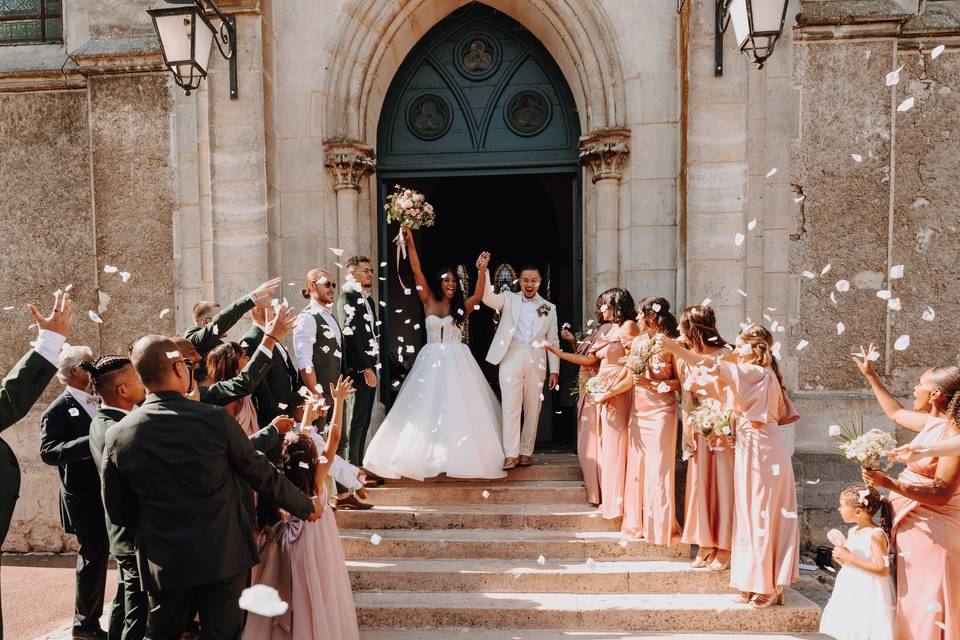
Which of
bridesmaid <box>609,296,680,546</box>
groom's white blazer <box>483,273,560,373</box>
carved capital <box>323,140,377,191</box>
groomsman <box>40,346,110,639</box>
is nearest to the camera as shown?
groomsman <box>40,346,110,639</box>

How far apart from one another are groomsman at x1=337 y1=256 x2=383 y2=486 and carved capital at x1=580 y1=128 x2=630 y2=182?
246cm

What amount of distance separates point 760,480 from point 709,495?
0.53m

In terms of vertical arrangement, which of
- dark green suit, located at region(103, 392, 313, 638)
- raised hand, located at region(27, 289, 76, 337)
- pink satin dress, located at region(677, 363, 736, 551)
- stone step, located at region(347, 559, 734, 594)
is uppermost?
raised hand, located at region(27, 289, 76, 337)

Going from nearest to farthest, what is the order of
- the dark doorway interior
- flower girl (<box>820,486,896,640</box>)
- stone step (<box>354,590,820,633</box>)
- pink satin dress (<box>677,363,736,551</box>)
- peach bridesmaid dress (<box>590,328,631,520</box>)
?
flower girl (<box>820,486,896,640</box>) < stone step (<box>354,590,820,633</box>) < pink satin dress (<box>677,363,736,551</box>) < peach bridesmaid dress (<box>590,328,631,520</box>) < the dark doorway interior

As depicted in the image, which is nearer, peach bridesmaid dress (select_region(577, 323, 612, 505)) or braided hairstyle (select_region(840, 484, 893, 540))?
braided hairstyle (select_region(840, 484, 893, 540))

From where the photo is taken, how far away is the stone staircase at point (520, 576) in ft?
15.9

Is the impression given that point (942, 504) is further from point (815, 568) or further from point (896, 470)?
point (896, 470)

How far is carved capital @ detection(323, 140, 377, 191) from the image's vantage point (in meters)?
6.89

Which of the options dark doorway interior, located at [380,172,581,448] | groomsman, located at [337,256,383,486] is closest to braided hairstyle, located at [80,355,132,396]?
groomsman, located at [337,256,383,486]

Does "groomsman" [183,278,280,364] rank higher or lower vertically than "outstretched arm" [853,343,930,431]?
higher

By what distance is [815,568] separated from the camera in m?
5.97

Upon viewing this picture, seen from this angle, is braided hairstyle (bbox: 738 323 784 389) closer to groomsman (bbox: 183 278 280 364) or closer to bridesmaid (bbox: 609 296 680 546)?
bridesmaid (bbox: 609 296 680 546)

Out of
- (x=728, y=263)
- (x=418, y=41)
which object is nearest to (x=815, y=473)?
(x=728, y=263)

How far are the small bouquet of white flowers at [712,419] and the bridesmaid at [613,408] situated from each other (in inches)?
32.2
